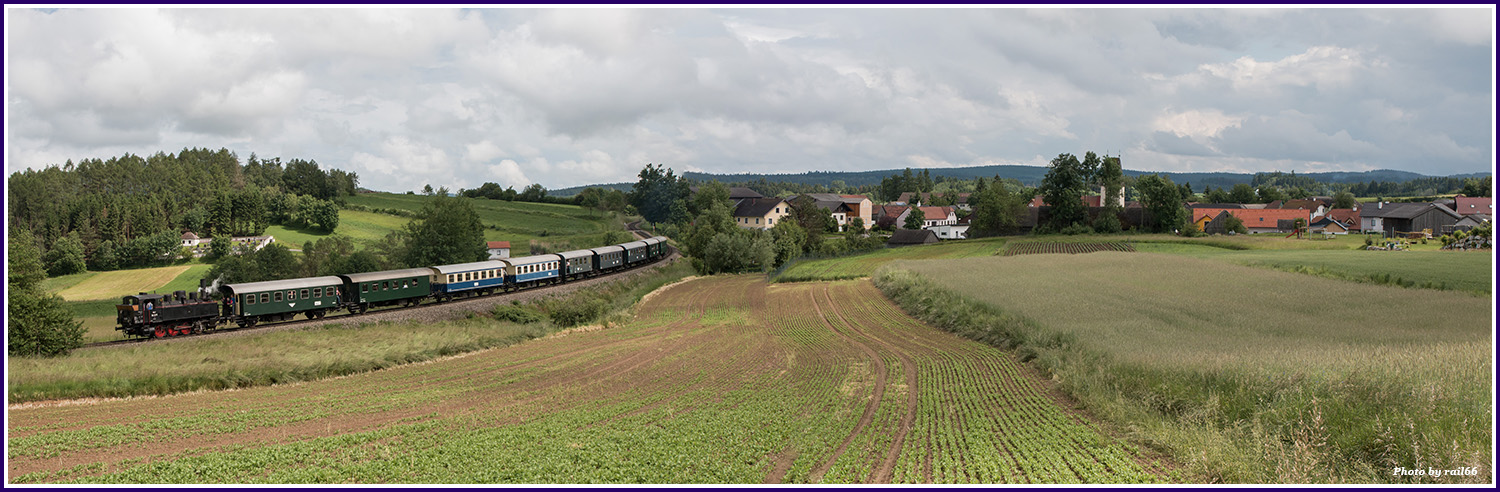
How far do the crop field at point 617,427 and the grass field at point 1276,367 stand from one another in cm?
137

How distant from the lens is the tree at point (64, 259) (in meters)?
63.3

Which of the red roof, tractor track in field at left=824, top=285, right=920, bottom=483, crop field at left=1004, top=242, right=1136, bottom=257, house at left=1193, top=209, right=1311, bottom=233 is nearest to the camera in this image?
tractor track in field at left=824, top=285, right=920, bottom=483

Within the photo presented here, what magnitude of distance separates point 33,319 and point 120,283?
45.6 metres

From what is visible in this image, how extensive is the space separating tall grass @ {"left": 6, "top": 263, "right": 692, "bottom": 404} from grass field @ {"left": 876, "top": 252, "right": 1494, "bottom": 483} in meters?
20.1

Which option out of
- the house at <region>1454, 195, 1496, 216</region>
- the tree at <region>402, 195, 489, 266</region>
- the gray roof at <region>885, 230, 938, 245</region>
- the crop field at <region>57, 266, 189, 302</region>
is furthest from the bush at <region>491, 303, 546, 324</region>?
the house at <region>1454, 195, 1496, 216</region>

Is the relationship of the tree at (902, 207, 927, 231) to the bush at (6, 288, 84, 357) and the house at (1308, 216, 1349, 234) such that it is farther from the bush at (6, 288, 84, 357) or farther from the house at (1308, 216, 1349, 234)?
the bush at (6, 288, 84, 357)

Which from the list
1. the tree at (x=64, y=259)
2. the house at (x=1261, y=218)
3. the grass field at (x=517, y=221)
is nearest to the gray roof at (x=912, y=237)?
the house at (x=1261, y=218)

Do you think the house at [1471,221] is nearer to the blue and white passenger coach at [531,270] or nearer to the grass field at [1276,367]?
the grass field at [1276,367]

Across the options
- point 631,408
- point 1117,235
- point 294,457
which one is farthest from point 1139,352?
point 1117,235

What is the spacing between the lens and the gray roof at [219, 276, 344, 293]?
30922mm

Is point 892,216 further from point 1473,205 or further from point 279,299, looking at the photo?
point 279,299

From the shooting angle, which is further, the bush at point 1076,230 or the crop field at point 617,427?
the bush at point 1076,230

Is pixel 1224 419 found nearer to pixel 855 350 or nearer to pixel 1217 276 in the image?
pixel 855 350

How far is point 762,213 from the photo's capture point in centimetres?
10444
